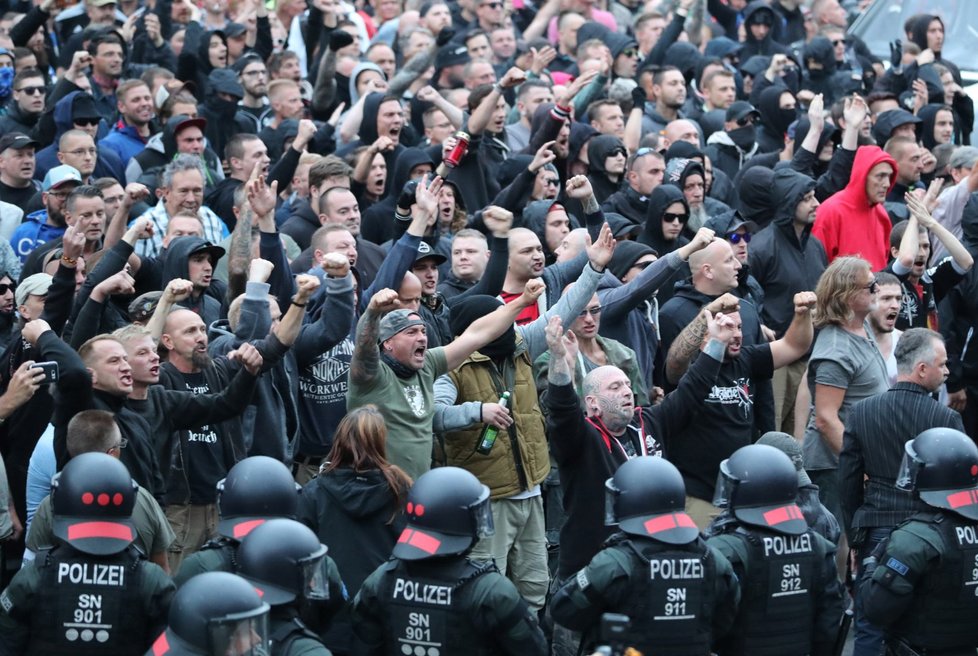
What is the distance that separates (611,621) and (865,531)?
3.27 metres

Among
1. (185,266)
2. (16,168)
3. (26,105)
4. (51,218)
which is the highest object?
(26,105)

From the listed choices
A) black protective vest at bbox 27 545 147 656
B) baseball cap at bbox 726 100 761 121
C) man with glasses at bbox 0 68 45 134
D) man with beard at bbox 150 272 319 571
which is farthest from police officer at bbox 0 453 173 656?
baseball cap at bbox 726 100 761 121

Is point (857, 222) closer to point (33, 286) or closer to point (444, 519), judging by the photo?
point (33, 286)

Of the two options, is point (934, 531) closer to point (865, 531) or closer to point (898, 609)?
point (898, 609)

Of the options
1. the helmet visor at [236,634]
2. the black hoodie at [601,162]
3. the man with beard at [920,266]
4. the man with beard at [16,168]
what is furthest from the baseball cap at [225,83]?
the helmet visor at [236,634]

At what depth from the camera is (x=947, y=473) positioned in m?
7.06

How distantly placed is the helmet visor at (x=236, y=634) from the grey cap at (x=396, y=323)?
2.76 metres

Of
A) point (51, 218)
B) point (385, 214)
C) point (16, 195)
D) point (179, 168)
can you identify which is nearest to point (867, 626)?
point (385, 214)

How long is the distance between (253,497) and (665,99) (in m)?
8.14

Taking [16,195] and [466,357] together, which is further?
[16,195]

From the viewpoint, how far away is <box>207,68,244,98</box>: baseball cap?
41.9 ft

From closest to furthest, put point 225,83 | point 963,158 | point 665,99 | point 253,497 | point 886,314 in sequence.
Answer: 1. point 253,497
2. point 886,314
3. point 963,158
4. point 225,83
5. point 665,99

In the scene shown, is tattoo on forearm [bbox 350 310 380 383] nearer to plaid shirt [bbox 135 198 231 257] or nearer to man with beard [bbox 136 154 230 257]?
plaid shirt [bbox 135 198 231 257]

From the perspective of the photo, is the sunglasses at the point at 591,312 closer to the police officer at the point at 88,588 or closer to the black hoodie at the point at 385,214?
the black hoodie at the point at 385,214
